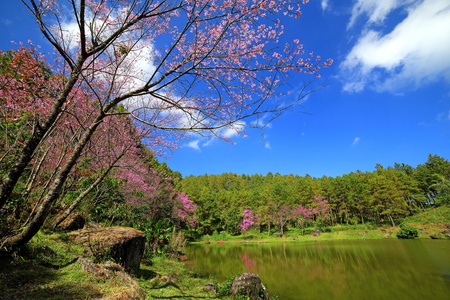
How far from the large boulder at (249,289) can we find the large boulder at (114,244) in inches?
141

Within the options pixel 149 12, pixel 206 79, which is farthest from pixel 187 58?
pixel 149 12

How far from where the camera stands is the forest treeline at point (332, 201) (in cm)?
3953

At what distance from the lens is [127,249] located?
6082 millimetres

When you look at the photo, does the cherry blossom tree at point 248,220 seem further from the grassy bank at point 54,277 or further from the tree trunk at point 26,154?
the tree trunk at point 26,154

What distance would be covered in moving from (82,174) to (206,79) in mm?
7317

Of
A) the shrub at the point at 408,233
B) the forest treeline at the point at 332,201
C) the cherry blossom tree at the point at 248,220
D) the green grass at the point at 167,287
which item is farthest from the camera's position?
the cherry blossom tree at the point at 248,220

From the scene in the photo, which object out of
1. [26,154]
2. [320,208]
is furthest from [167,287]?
[320,208]

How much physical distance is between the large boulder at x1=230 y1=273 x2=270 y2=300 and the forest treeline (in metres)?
35.3

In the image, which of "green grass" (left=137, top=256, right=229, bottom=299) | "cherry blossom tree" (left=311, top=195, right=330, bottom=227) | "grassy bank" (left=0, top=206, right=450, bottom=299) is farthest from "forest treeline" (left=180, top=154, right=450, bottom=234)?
"grassy bank" (left=0, top=206, right=450, bottom=299)

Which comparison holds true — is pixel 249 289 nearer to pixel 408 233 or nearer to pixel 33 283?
pixel 33 283

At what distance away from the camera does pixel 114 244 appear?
5.71m

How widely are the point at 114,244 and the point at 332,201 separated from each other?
Answer: 1968 inches

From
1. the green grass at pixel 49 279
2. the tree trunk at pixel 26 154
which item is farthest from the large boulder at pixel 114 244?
the tree trunk at pixel 26 154

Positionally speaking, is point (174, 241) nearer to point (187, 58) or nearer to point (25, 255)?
point (25, 255)
